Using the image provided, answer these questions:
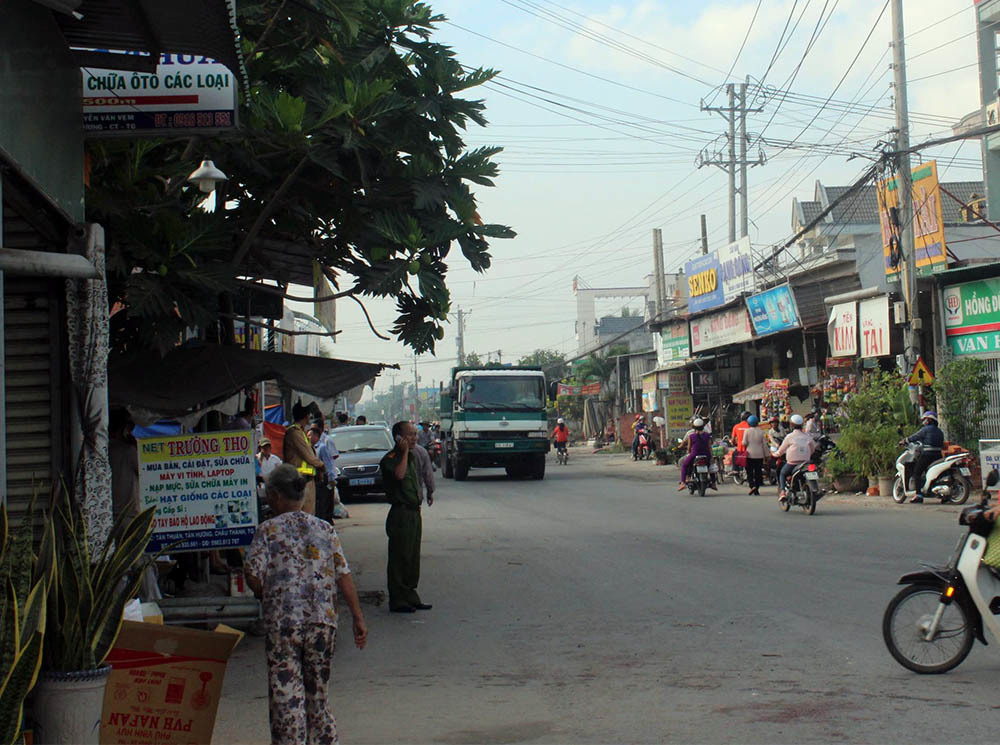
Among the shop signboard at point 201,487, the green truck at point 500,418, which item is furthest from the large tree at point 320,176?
the green truck at point 500,418

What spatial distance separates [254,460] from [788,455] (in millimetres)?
12664

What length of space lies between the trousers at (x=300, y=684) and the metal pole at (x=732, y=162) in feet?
113

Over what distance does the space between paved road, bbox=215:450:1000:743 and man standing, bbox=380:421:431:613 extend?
236mm

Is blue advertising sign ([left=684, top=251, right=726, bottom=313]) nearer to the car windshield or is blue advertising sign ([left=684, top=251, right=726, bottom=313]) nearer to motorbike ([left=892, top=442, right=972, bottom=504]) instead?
the car windshield

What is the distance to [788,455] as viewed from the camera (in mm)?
19625

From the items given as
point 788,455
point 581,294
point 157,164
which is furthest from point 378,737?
point 581,294

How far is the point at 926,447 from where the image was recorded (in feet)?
65.7

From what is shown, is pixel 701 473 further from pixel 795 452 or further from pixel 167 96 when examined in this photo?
pixel 167 96

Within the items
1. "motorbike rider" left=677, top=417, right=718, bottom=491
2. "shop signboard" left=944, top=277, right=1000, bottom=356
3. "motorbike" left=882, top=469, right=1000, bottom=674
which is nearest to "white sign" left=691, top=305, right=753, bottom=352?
"motorbike rider" left=677, top=417, right=718, bottom=491

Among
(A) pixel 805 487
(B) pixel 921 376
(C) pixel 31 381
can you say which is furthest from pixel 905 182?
(C) pixel 31 381

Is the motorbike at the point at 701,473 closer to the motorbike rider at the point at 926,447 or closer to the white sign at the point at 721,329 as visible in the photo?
the motorbike rider at the point at 926,447

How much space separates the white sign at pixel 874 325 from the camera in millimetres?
26375

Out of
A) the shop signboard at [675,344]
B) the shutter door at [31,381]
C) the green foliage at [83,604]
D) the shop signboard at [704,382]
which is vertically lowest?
the green foliage at [83,604]

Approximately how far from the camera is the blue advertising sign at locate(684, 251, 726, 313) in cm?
3875
